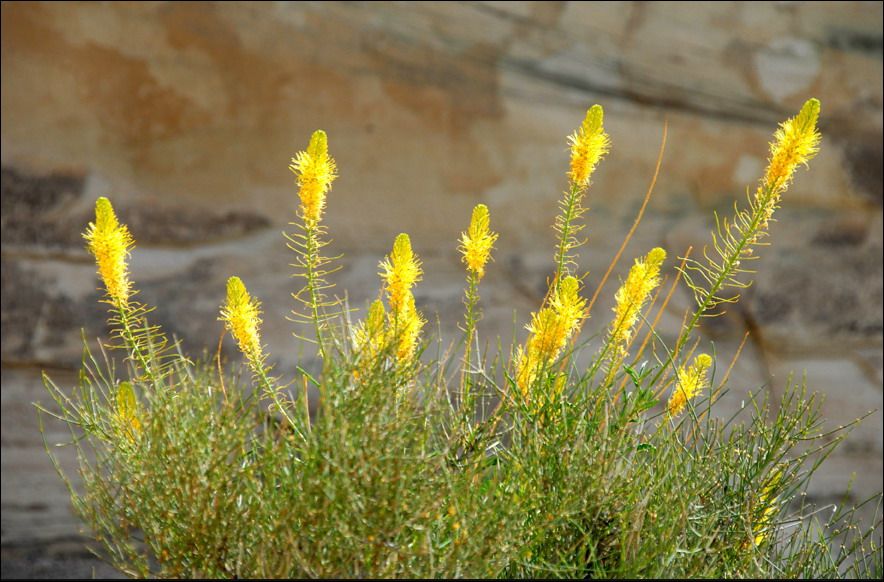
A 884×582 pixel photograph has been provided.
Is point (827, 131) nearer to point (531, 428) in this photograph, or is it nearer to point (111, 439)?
point (531, 428)

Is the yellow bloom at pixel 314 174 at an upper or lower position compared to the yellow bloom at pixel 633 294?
upper

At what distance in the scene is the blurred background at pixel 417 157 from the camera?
1704mm

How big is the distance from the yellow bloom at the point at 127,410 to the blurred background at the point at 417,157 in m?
0.96

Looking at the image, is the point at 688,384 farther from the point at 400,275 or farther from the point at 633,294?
the point at 400,275

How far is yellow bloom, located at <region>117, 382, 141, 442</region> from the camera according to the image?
741mm

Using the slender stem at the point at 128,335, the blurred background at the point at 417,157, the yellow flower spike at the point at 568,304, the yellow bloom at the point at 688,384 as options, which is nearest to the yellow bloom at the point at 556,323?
the yellow flower spike at the point at 568,304

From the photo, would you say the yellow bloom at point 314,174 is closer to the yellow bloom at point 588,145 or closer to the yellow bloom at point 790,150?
the yellow bloom at point 588,145

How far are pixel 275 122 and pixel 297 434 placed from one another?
1.06 m

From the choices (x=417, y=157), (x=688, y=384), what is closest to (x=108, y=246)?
(x=688, y=384)

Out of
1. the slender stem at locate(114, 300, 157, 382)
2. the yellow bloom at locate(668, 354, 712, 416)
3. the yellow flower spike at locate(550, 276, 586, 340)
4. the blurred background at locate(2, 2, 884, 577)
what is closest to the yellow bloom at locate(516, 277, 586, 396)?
the yellow flower spike at locate(550, 276, 586, 340)

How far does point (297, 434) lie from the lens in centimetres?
75

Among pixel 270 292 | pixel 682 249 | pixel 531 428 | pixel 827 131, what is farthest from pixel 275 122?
pixel 531 428

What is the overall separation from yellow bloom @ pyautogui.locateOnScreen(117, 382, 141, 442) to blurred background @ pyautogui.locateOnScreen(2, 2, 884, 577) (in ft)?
3.14

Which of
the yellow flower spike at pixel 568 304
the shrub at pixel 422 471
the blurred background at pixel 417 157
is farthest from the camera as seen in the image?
the blurred background at pixel 417 157
